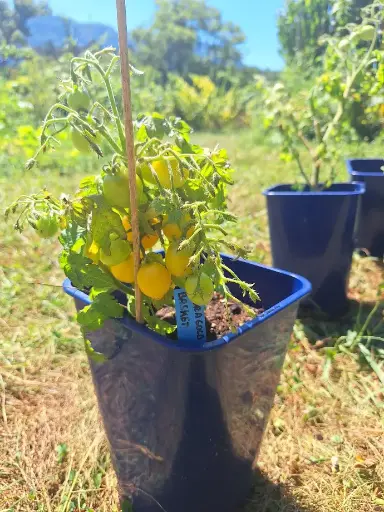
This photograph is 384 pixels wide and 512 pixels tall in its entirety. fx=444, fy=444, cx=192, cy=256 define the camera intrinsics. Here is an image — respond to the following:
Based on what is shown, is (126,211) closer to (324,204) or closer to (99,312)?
(99,312)

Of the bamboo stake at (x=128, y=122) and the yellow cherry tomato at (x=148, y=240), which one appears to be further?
the yellow cherry tomato at (x=148, y=240)

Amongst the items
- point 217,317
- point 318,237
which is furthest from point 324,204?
point 217,317

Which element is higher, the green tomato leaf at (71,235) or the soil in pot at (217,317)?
the green tomato leaf at (71,235)

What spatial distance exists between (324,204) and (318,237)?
0.38 ft

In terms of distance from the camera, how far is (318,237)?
59.6 inches

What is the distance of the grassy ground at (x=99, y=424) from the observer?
3.06ft

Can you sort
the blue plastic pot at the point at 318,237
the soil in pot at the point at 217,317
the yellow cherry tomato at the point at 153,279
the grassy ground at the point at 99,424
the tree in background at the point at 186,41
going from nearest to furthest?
the yellow cherry tomato at the point at 153,279 → the soil in pot at the point at 217,317 → the grassy ground at the point at 99,424 → the blue plastic pot at the point at 318,237 → the tree in background at the point at 186,41

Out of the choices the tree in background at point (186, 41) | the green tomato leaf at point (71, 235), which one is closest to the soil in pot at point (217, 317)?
the green tomato leaf at point (71, 235)

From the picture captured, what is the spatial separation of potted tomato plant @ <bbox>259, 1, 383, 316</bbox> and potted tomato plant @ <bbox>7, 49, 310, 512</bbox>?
709 millimetres

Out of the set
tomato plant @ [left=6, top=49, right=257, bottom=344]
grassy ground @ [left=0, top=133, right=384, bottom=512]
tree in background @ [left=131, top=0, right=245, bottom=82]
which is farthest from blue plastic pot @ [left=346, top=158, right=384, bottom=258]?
tree in background @ [left=131, top=0, right=245, bottom=82]

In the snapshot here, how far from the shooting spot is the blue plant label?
700mm

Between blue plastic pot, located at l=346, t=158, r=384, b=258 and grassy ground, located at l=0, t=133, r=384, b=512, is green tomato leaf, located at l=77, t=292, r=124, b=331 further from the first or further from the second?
blue plastic pot, located at l=346, t=158, r=384, b=258

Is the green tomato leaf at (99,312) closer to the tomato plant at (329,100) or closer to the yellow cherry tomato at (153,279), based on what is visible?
the yellow cherry tomato at (153,279)

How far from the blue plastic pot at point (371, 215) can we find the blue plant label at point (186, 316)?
1.48m
